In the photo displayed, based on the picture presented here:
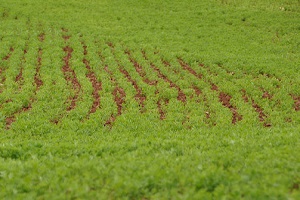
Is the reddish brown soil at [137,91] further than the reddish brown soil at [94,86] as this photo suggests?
Yes

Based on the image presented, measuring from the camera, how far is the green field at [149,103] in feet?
25.2

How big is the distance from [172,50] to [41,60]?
27.9 feet

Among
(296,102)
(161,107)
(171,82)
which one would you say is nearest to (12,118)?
(161,107)

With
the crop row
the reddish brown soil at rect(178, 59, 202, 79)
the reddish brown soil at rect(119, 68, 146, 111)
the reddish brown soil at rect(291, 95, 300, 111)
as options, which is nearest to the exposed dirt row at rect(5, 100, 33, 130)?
the crop row

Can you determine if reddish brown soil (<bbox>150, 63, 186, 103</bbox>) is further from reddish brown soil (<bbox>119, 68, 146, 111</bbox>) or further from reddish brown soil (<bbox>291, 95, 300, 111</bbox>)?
reddish brown soil (<bbox>291, 95, 300, 111</bbox>)

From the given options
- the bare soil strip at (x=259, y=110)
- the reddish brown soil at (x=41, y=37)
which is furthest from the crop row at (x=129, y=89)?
the reddish brown soil at (x=41, y=37)

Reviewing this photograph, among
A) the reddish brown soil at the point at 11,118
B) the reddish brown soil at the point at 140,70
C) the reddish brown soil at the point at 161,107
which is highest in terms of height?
the reddish brown soil at the point at 140,70

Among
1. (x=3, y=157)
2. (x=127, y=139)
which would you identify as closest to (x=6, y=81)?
(x=3, y=157)

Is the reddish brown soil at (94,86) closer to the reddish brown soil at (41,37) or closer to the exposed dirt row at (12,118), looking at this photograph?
the exposed dirt row at (12,118)

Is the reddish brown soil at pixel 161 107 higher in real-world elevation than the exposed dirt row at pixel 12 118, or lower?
higher

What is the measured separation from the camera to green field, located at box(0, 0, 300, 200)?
7.68 m

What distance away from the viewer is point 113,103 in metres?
14.5

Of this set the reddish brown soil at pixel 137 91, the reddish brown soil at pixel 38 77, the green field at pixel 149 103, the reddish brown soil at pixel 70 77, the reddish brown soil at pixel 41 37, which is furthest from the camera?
the reddish brown soil at pixel 41 37

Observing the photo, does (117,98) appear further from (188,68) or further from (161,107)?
(188,68)
